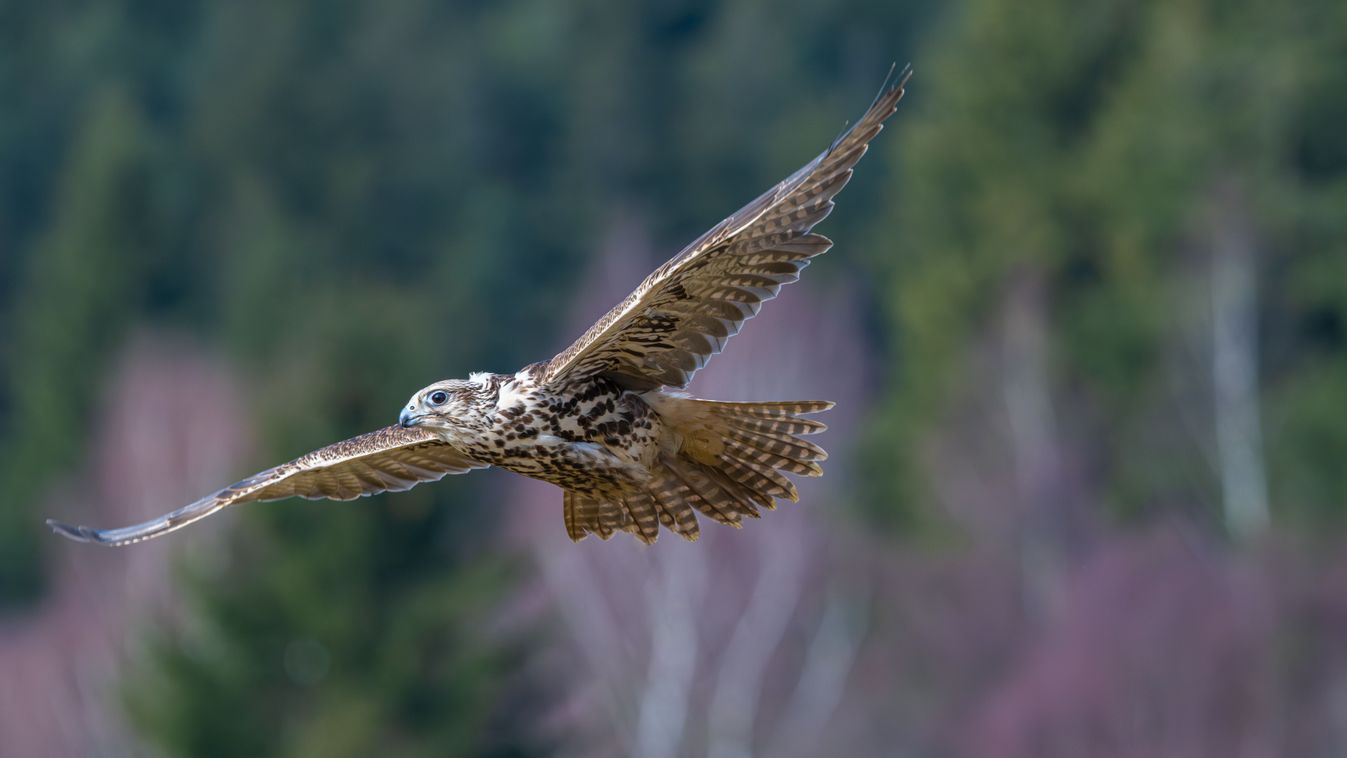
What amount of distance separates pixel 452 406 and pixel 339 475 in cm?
135

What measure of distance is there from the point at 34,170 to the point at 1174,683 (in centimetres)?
4350

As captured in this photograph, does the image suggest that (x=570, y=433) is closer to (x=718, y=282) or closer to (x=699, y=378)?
(x=718, y=282)

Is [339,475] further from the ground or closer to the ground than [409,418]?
further from the ground

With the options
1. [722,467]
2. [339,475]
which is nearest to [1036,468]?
[339,475]

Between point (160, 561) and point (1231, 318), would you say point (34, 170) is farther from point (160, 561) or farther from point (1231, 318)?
point (1231, 318)

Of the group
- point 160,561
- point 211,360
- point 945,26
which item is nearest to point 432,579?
point 160,561

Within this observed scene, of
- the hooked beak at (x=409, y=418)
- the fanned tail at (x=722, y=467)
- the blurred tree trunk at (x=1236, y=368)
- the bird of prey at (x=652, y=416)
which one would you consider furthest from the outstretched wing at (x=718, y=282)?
the blurred tree trunk at (x=1236, y=368)

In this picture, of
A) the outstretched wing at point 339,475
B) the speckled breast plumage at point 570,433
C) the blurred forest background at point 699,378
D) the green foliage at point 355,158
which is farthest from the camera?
the green foliage at point 355,158

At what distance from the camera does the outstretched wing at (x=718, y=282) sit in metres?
11.7

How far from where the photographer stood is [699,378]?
113 ft

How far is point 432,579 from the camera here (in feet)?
84.3

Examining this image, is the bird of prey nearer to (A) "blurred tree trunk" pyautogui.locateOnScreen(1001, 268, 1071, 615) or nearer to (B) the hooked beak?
(B) the hooked beak

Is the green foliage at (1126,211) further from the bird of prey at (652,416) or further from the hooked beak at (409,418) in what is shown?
the hooked beak at (409,418)

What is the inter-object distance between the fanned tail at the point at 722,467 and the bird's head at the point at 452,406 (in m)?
A: 0.77
